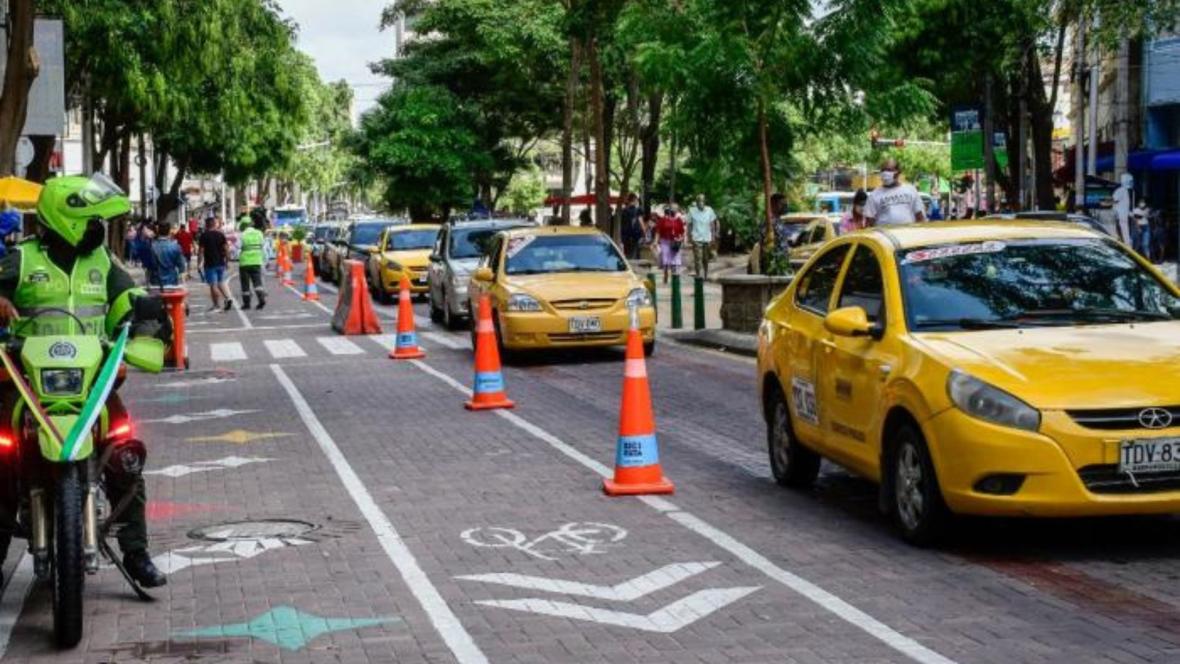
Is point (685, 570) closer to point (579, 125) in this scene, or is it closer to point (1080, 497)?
point (1080, 497)

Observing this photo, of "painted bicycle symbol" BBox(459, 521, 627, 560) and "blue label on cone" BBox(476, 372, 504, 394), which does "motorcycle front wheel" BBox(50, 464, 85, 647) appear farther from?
"blue label on cone" BBox(476, 372, 504, 394)

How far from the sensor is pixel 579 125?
68.6 metres

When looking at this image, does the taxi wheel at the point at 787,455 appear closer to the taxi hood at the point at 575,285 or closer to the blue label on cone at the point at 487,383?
the blue label on cone at the point at 487,383

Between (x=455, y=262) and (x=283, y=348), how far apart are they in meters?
4.35

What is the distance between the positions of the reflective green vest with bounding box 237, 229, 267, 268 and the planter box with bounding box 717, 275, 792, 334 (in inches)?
542

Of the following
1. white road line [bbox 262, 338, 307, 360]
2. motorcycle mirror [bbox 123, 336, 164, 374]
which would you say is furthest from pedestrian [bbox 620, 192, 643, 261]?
motorcycle mirror [bbox 123, 336, 164, 374]

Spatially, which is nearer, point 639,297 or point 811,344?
point 811,344

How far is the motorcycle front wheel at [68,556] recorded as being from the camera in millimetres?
7078

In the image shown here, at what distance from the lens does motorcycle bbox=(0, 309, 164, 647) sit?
7152 mm

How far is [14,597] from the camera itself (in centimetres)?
842

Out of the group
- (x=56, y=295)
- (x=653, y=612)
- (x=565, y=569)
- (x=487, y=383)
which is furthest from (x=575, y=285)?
(x=56, y=295)

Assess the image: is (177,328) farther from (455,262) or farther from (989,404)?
(989,404)

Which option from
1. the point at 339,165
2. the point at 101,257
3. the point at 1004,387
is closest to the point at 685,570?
the point at 1004,387

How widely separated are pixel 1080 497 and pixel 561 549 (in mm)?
2635
